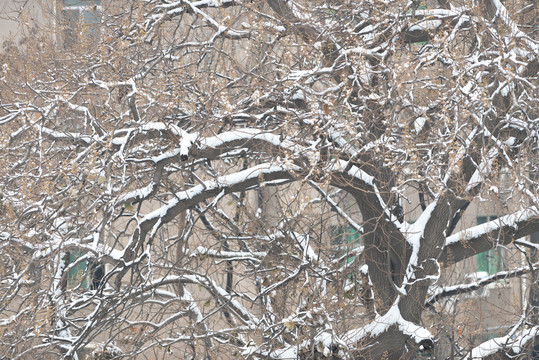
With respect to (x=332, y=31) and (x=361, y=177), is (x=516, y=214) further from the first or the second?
(x=332, y=31)

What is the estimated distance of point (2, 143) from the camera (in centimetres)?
729

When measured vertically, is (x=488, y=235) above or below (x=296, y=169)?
below

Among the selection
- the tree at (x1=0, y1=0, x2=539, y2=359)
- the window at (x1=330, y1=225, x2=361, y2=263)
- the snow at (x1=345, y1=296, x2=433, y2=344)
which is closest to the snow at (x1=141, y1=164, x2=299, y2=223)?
the tree at (x1=0, y1=0, x2=539, y2=359)

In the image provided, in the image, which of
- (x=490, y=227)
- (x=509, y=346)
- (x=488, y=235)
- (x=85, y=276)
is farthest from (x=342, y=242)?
(x=85, y=276)

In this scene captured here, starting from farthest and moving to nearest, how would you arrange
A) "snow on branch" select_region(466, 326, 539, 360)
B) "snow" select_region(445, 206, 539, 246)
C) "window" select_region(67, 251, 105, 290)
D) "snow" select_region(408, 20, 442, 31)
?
"snow on branch" select_region(466, 326, 539, 360)
"snow" select_region(445, 206, 539, 246)
"snow" select_region(408, 20, 442, 31)
"window" select_region(67, 251, 105, 290)

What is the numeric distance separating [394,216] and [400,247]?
1.34 feet

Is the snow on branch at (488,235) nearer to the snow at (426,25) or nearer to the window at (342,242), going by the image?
the window at (342,242)

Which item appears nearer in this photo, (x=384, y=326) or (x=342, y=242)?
(x=384, y=326)

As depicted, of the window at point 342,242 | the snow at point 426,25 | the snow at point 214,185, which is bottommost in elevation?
the window at point 342,242

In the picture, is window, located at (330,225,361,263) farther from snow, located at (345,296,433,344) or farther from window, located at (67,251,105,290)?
window, located at (67,251,105,290)

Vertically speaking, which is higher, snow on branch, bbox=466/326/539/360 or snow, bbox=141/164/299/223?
snow, bbox=141/164/299/223

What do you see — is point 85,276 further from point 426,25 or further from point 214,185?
point 426,25

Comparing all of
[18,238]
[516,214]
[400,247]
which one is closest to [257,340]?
[400,247]

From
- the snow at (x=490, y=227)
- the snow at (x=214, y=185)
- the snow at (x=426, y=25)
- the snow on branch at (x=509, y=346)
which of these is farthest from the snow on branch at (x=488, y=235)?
the snow at (x=214, y=185)
